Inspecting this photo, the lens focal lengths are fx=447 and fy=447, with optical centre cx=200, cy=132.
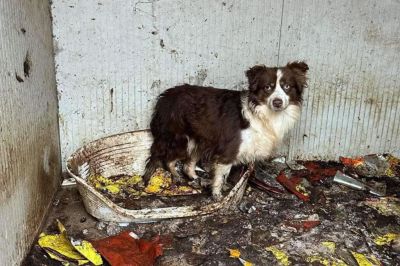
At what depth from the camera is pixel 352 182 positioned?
4.47m

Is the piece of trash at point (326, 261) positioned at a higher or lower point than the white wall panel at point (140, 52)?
lower

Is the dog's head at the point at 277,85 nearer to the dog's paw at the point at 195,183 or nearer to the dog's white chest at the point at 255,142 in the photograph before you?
the dog's white chest at the point at 255,142

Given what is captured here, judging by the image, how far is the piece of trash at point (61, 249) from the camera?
3295 millimetres

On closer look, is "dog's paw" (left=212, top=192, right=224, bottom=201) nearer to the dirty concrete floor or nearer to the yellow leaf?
the dirty concrete floor

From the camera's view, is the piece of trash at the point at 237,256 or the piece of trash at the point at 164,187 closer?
the piece of trash at the point at 237,256

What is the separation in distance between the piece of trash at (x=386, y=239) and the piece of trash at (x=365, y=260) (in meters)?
0.22

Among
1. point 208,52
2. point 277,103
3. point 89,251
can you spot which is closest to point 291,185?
point 277,103

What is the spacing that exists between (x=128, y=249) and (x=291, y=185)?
1790 mm

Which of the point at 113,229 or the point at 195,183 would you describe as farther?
the point at 195,183

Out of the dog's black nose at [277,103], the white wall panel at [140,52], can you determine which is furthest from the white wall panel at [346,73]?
the dog's black nose at [277,103]

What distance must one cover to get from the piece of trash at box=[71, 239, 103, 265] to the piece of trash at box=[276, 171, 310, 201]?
6.41 feet

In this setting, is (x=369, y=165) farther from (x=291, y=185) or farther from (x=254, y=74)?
(x=254, y=74)

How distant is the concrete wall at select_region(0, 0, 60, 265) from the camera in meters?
2.87

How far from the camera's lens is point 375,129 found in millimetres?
4816
